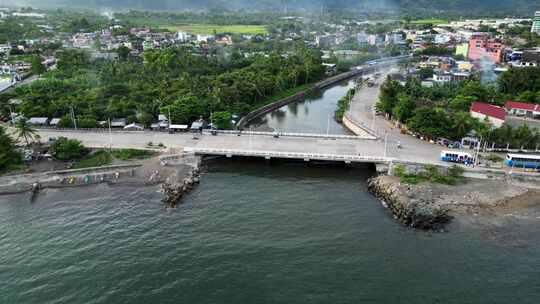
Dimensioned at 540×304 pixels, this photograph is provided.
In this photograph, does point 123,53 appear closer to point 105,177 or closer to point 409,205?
point 105,177

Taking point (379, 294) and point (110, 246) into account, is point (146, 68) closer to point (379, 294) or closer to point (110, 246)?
point (110, 246)

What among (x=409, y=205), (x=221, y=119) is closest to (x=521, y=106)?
(x=409, y=205)

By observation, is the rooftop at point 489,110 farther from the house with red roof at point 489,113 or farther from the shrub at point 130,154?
the shrub at point 130,154

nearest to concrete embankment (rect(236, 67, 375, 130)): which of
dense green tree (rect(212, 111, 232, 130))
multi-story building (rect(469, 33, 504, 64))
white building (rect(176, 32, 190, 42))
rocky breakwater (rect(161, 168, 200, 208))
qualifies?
dense green tree (rect(212, 111, 232, 130))

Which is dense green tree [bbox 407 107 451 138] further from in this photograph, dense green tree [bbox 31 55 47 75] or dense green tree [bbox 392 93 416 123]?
dense green tree [bbox 31 55 47 75]

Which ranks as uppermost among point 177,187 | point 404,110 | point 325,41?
point 325,41

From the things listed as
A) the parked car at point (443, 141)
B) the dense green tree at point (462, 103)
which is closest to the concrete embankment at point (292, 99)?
the parked car at point (443, 141)
